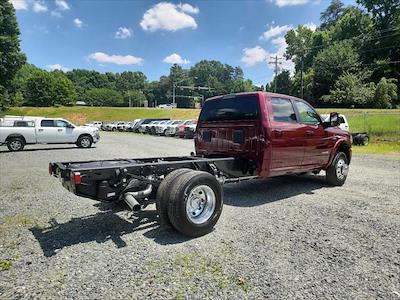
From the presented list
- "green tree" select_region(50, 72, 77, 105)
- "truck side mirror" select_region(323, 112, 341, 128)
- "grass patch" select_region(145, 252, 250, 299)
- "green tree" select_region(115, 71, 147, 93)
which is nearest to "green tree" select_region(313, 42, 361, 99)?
"truck side mirror" select_region(323, 112, 341, 128)

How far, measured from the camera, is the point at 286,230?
4.82m

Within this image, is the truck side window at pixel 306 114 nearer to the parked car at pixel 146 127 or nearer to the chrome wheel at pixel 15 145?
the chrome wheel at pixel 15 145

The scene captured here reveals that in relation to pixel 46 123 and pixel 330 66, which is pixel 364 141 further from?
pixel 330 66

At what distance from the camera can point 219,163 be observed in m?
5.97

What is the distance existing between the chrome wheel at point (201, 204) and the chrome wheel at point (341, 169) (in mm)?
4367

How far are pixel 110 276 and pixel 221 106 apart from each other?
444 cm

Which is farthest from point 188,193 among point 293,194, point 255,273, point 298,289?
point 293,194

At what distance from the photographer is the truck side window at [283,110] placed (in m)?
6.35


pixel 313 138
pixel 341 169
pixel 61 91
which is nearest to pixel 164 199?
→ pixel 313 138

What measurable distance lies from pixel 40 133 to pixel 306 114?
15.4 m

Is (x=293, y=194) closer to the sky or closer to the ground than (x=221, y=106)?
closer to the ground

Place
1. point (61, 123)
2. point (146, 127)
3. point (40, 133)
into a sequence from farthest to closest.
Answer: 1. point (146, 127)
2. point (61, 123)
3. point (40, 133)

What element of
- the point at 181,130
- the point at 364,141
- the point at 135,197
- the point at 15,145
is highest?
the point at 181,130

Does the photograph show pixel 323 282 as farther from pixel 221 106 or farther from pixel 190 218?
pixel 221 106
